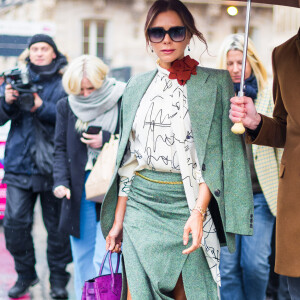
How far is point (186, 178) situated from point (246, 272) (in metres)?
1.97

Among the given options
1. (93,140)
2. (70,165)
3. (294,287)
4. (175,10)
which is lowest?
(294,287)

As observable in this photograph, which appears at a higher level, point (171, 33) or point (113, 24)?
point (113, 24)

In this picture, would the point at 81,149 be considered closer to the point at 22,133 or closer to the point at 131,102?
the point at 22,133

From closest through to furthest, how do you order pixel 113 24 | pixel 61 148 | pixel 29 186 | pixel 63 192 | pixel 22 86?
pixel 63 192
pixel 61 148
pixel 29 186
pixel 22 86
pixel 113 24

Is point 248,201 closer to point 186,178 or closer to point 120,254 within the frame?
point 186,178

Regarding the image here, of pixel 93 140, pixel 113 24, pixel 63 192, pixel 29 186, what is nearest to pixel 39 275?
pixel 29 186

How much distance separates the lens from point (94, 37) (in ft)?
89.7

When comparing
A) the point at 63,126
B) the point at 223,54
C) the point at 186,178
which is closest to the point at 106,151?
the point at 63,126

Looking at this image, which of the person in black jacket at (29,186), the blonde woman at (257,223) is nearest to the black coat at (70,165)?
the person in black jacket at (29,186)

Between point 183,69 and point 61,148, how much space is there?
217 cm

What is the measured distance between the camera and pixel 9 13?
86.9ft

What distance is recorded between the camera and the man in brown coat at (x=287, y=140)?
3.60 m

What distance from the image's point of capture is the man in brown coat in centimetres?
360

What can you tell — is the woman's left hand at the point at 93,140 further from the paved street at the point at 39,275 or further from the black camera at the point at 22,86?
the paved street at the point at 39,275
